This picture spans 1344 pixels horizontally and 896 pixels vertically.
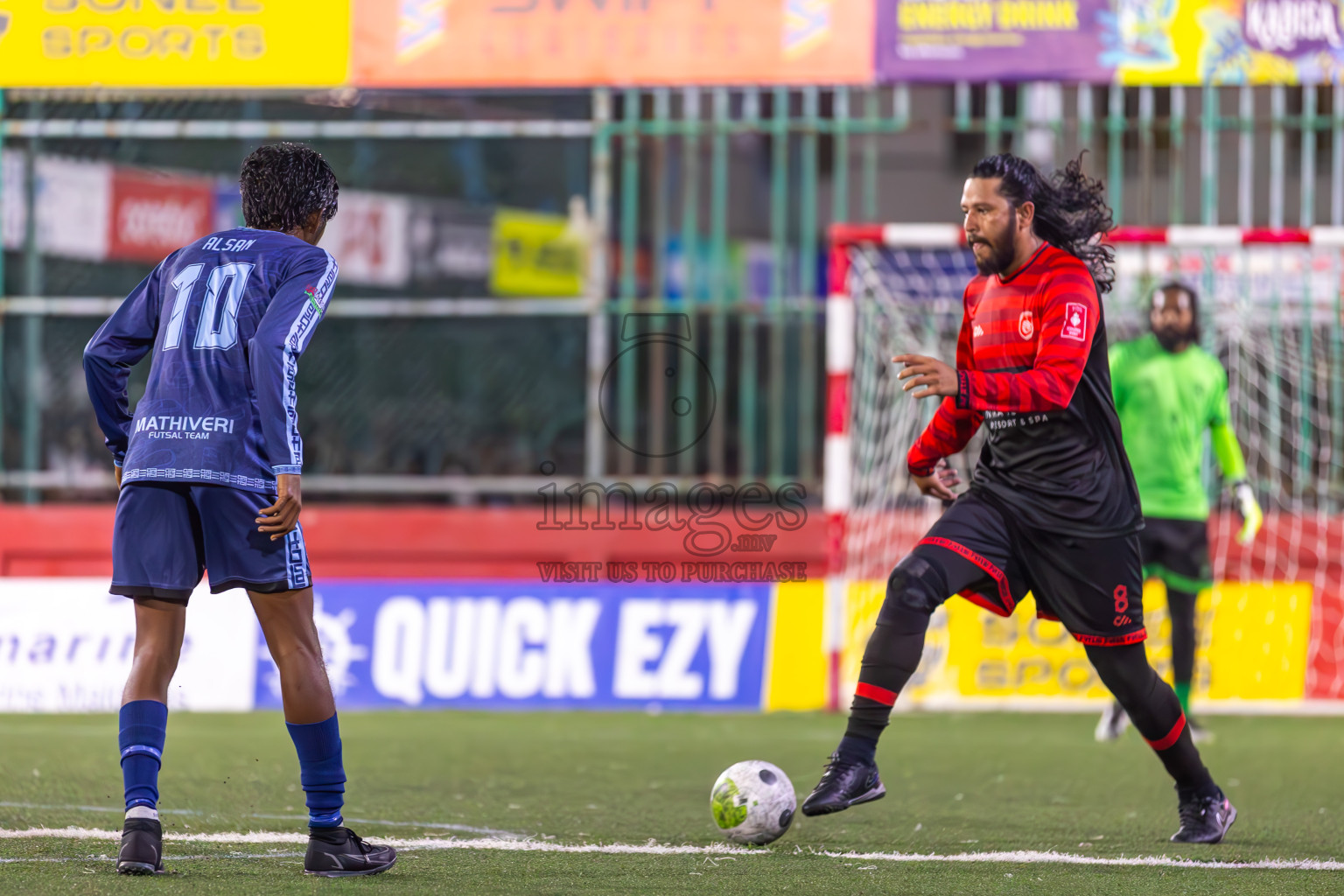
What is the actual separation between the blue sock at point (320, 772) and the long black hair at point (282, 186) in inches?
49.4

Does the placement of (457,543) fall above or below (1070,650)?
above

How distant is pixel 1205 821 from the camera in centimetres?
514

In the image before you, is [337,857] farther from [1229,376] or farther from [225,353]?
[1229,376]

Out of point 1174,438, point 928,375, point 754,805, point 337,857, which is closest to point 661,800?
point 754,805

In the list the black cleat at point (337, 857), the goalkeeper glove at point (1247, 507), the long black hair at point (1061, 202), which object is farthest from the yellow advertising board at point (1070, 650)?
the black cleat at point (337, 857)

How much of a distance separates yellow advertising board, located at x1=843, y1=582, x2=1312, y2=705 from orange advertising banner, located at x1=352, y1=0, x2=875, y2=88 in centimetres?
286

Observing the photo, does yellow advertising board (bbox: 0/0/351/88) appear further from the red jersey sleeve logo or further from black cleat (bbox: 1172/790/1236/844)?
black cleat (bbox: 1172/790/1236/844)

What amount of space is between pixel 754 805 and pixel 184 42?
647 centimetres

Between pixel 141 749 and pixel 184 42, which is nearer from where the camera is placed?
pixel 141 749

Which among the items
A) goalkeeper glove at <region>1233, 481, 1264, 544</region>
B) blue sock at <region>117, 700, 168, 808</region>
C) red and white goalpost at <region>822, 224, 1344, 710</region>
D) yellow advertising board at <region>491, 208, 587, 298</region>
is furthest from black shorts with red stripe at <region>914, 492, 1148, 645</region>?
yellow advertising board at <region>491, 208, 587, 298</region>

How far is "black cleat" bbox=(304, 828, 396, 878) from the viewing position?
4277 millimetres

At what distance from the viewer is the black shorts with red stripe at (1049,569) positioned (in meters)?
5.00

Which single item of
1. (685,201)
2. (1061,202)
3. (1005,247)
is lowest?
(1005,247)

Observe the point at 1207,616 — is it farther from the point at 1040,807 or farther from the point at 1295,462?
the point at 1040,807
